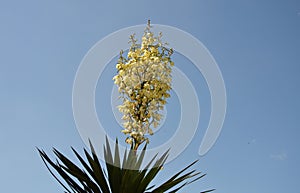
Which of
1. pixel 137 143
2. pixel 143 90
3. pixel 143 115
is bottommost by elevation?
pixel 137 143

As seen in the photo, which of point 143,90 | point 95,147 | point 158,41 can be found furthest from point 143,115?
point 158,41

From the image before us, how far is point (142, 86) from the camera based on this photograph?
13.3 ft

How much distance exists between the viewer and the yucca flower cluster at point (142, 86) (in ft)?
12.8

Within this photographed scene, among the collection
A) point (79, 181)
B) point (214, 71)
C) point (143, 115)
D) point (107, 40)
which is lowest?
point (79, 181)

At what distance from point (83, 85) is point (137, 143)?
0.93m

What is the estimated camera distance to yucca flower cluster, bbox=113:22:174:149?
390 cm

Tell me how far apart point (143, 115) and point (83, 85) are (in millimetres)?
825

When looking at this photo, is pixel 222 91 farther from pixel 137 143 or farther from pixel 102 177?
pixel 102 177

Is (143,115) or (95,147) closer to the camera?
(143,115)

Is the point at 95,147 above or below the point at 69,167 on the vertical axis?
above

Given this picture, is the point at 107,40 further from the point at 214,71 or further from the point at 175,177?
the point at 175,177

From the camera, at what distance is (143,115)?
391 centimetres

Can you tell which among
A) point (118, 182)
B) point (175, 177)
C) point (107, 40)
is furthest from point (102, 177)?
point (107, 40)

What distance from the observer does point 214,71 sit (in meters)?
4.38
